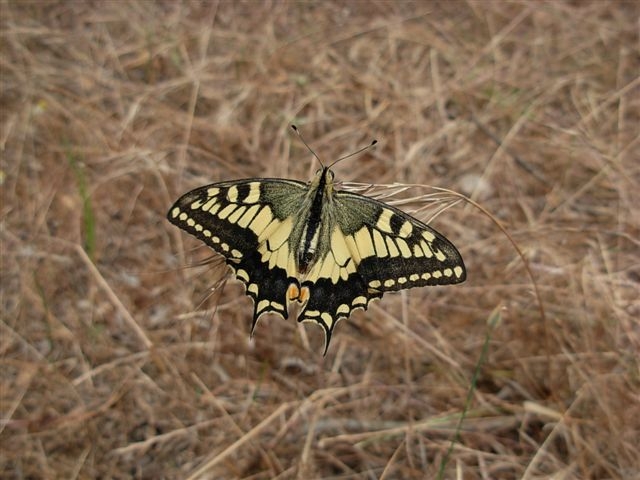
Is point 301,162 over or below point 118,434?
over

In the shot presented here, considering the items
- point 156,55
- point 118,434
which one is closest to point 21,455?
point 118,434

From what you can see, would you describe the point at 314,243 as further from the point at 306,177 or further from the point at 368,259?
the point at 306,177

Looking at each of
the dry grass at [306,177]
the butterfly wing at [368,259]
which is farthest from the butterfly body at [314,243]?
the dry grass at [306,177]

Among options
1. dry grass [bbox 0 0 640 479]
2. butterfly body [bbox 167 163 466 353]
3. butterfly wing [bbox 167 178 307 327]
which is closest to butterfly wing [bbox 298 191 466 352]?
butterfly body [bbox 167 163 466 353]

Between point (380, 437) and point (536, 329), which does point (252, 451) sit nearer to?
point (380, 437)

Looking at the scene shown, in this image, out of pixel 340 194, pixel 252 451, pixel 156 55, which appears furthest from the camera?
pixel 156 55

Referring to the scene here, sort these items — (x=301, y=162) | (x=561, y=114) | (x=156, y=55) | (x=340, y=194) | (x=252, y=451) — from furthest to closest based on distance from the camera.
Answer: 1. (x=156, y=55)
2. (x=561, y=114)
3. (x=301, y=162)
4. (x=252, y=451)
5. (x=340, y=194)

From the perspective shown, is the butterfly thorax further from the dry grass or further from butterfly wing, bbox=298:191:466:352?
the dry grass
